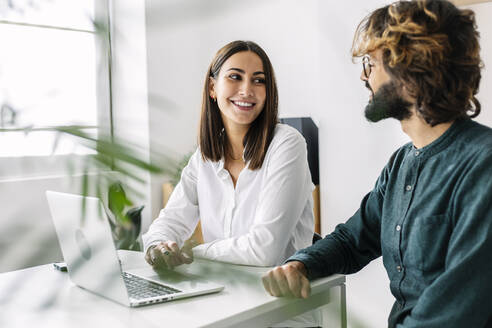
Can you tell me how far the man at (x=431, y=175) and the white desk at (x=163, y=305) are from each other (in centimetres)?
15

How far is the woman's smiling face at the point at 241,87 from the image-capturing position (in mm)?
1714

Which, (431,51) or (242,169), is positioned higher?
(431,51)

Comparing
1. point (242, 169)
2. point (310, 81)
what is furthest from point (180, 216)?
point (310, 81)

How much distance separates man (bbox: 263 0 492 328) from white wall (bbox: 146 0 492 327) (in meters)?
0.09

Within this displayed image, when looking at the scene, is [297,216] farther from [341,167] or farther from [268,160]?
[341,167]

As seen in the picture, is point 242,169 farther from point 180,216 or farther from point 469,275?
point 469,275

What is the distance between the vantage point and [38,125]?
0.64ft

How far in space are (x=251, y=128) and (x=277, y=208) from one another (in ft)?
1.20

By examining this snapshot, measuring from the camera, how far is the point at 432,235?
1085 millimetres

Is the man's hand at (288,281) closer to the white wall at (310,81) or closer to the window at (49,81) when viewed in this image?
the white wall at (310,81)

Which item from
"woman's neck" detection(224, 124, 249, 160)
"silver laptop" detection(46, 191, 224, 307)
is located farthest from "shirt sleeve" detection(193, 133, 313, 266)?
"silver laptop" detection(46, 191, 224, 307)

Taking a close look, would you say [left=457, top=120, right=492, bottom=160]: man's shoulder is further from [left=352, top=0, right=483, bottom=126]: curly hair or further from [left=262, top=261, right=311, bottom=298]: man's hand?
[left=262, top=261, right=311, bottom=298]: man's hand

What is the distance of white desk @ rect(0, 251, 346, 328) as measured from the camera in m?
0.24

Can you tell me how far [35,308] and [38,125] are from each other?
0.10 meters
